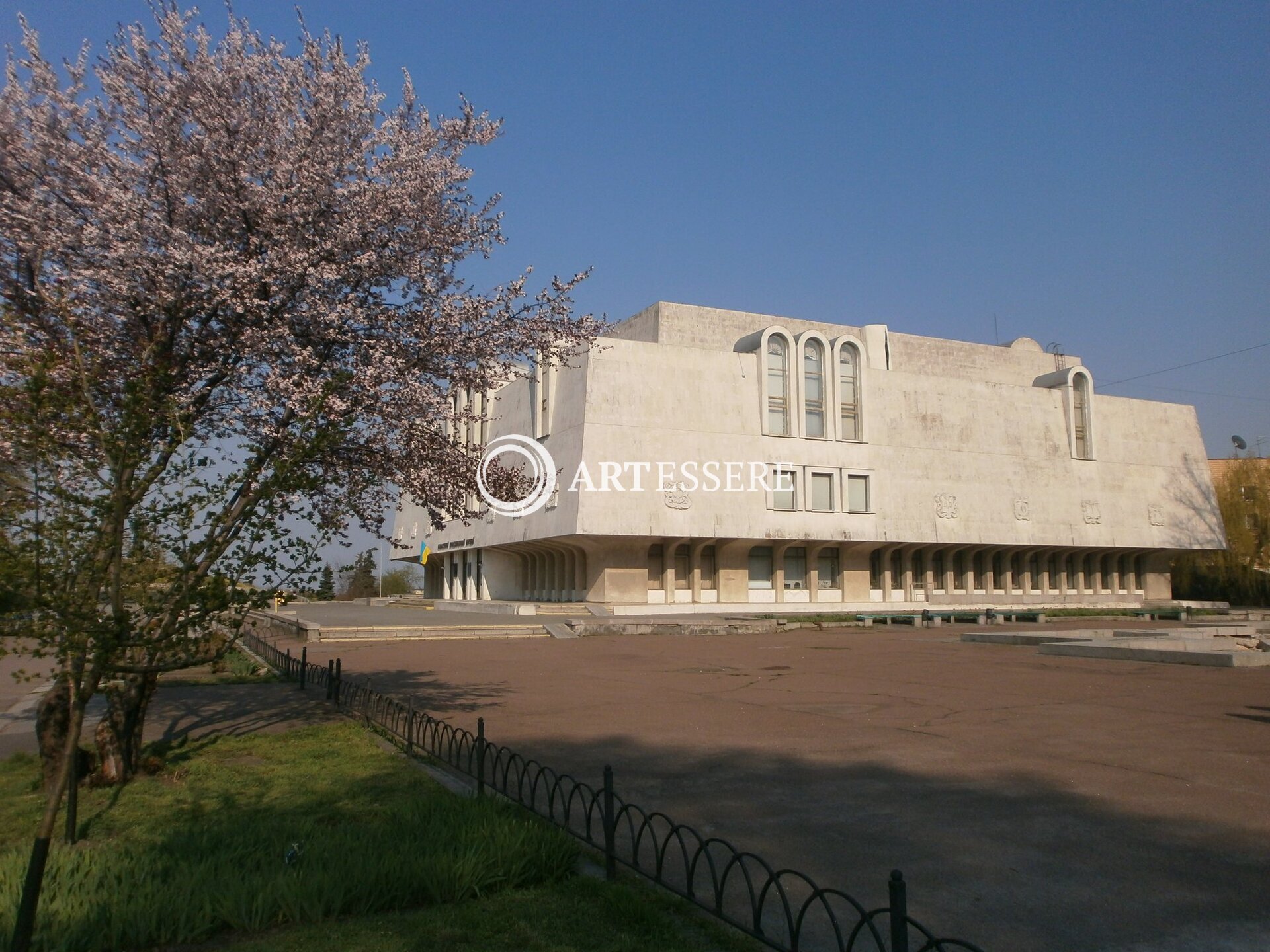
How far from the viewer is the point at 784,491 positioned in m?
45.3

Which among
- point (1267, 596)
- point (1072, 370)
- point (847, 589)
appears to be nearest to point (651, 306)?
point (847, 589)

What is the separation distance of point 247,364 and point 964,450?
4616cm

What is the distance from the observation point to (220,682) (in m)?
17.5

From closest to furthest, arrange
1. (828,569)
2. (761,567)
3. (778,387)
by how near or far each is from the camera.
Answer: (778,387) → (761,567) → (828,569)

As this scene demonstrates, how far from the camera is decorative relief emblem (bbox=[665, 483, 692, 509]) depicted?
42.9 m

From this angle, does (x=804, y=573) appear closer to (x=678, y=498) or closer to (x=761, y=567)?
(x=761, y=567)

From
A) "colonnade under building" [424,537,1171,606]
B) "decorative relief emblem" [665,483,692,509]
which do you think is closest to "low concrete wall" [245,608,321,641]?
"colonnade under building" [424,537,1171,606]

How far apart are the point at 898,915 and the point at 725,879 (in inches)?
51.4

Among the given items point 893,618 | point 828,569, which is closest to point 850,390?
point 828,569

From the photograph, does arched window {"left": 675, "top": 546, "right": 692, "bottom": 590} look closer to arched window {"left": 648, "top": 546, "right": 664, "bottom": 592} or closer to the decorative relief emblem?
arched window {"left": 648, "top": 546, "right": 664, "bottom": 592}

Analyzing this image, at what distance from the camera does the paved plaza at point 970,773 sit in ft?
17.9

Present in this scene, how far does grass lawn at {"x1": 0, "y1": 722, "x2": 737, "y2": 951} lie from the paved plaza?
150cm

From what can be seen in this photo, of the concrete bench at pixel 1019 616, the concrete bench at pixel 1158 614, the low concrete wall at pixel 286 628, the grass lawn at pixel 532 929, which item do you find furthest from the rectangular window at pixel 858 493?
the grass lawn at pixel 532 929

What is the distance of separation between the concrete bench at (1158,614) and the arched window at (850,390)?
1565cm
